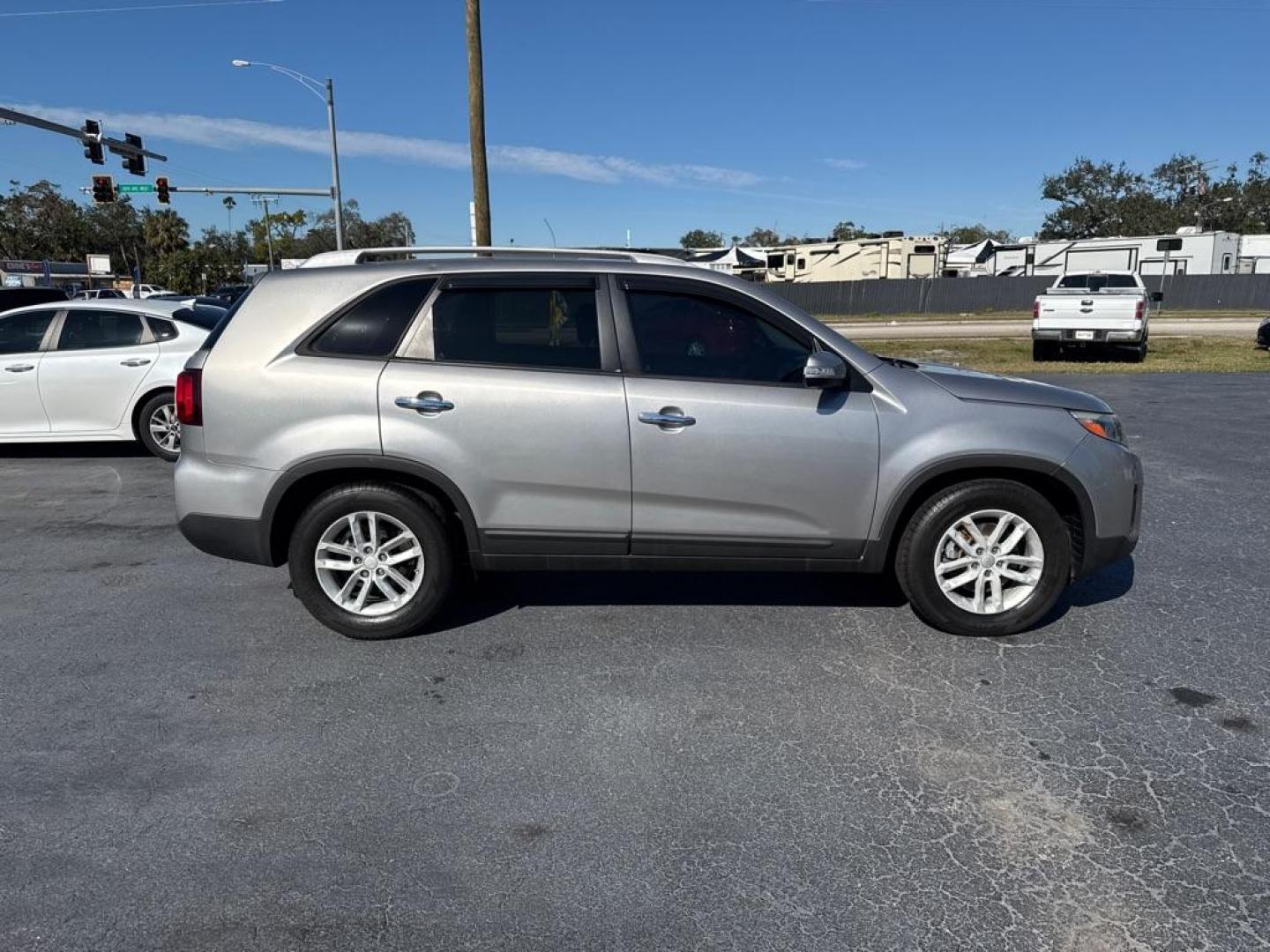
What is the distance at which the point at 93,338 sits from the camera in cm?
871

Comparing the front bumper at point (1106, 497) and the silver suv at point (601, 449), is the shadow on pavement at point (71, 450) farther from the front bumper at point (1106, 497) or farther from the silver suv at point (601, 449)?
the front bumper at point (1106, 497)

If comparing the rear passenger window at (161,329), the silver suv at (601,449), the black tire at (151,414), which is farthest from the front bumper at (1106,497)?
the rear passenger window at (161,329)

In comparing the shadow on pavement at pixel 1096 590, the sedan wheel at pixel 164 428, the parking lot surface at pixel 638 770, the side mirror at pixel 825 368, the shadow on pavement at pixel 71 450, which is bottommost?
the parking lot surface at pixel 638 770

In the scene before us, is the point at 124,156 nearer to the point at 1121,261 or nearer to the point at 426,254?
the point at 426,254

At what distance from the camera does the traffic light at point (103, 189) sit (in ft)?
105

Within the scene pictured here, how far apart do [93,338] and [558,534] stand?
6.92 metres

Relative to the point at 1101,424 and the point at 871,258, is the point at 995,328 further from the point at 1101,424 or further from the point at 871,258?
the point at 1101,424

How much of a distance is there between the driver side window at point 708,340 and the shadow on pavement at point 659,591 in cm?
134

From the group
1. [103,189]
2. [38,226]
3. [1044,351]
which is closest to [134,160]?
[103,189]

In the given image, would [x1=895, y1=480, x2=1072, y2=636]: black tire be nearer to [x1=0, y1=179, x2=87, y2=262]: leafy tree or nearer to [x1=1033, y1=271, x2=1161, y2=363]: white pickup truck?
[x1=1033, y1=271, x2=1161, y2=363]: white pickup truck

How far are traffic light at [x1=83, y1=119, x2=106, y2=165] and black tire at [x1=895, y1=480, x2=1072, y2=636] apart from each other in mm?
30173

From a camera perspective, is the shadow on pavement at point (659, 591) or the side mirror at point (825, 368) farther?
the shadow on pavement at point (659, 591)

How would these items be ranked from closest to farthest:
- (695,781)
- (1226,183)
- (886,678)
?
(695,781) < (886,678) < (1226,183)

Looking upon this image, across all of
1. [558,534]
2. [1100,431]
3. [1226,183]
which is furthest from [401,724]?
[1226,183]
